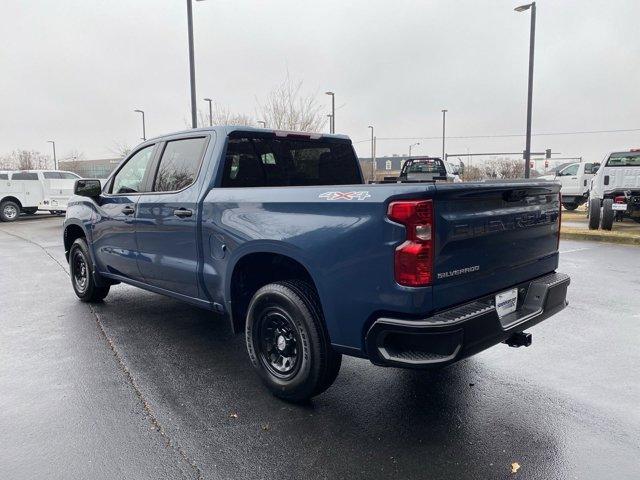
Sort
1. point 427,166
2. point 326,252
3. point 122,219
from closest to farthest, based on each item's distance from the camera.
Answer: point 326,252 → point 122,219 → point 427,166

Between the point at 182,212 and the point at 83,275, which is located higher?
the point at 182,212

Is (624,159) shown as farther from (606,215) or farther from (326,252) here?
(326,252)

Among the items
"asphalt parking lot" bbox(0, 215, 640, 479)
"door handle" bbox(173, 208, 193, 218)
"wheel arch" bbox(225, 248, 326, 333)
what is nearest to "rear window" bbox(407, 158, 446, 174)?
"asphalt parking lot" bbox(0, 215, 640, 479)

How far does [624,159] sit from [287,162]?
38.7 feet

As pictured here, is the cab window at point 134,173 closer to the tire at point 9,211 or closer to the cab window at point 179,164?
the cab window at point 179,164

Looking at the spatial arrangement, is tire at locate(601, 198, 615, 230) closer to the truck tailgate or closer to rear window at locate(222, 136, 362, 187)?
rear window at locate(222, 136, 362, 187)

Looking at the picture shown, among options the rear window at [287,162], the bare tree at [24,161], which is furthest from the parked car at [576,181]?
the bare tree at [24,161]

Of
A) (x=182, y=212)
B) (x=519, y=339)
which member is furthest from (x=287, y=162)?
(x=519, y=339)

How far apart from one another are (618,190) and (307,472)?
42.4 feet

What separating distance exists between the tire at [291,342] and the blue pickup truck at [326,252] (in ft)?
0.03

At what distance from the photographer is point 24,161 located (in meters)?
62.1

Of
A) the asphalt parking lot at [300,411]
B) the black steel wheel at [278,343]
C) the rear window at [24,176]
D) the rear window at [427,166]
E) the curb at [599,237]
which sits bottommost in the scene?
the asphalt parking lot at [300,411]

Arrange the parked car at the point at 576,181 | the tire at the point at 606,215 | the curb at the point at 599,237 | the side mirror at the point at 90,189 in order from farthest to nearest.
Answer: the parked car at the point at 576,181 → the tire at the point at 606,215 → the curb at the point at 599,237 → the side mirror at the point at 90,189

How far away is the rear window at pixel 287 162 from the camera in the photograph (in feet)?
14.3
